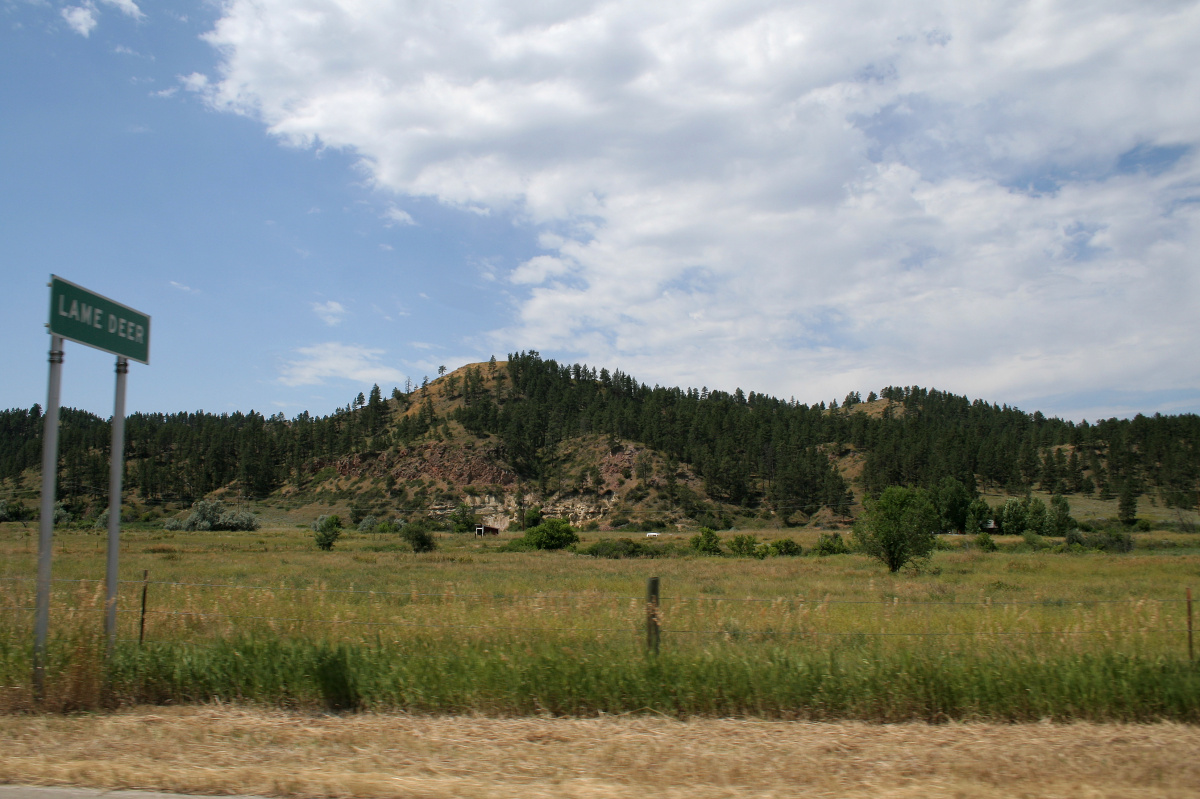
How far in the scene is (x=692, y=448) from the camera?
13075 centimetres

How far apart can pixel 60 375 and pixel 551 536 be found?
176ft

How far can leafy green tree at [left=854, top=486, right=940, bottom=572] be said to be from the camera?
3509 centimetres

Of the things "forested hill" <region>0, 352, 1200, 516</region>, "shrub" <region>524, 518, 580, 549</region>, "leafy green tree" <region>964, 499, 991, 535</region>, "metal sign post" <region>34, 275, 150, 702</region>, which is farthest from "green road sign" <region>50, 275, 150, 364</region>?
"forested hill" <region>0, 352, 1200, 516</region>

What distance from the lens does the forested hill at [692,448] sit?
392ft

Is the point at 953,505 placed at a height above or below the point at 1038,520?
above

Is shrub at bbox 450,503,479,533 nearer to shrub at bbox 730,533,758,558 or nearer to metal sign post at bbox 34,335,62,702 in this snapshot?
shrub at bbox 730,533,758,558

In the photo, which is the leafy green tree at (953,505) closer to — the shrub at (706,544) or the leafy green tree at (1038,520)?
the leafy green tree at (1038,520)

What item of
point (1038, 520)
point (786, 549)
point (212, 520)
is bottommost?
point (786, 549)

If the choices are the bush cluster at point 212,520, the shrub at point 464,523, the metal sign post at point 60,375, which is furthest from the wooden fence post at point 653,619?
the shrub at point 464,523

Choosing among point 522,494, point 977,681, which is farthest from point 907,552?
point 522,494

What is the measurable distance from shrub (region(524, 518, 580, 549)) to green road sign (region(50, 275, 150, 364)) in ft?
170

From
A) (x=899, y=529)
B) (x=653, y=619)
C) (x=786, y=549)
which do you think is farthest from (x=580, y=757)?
(x=786, y=549)

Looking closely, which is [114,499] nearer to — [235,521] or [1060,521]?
[235,521]

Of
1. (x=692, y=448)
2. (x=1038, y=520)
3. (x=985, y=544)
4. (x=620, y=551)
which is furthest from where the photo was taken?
(x=692, y=448)
